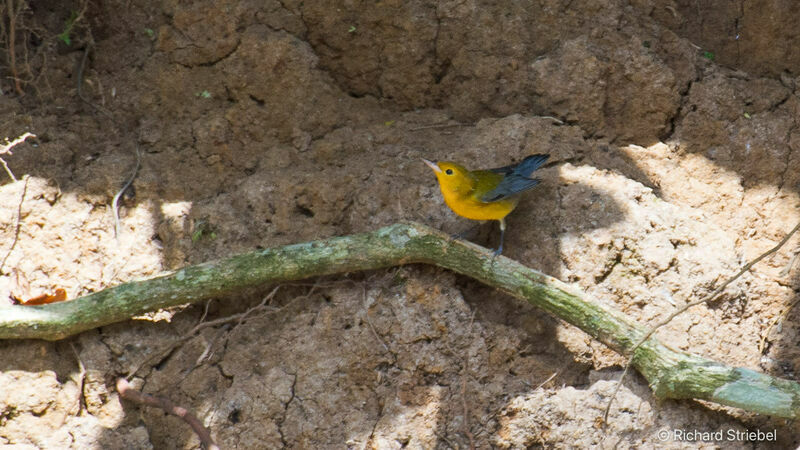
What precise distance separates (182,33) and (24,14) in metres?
0.99

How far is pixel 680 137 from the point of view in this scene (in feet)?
15.4

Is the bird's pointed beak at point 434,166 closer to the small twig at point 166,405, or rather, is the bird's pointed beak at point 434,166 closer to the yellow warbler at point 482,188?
the yellow warbler at point 482,188

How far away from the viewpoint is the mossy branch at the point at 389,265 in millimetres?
3648

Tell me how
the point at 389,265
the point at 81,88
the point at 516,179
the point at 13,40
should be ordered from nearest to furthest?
1. the point at 389,265
2. the point at 516,179
3. the point at 13,40
4. the point at 81,88

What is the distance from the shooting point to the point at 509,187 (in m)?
4.17

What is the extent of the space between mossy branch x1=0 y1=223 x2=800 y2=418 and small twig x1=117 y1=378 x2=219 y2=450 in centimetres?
37

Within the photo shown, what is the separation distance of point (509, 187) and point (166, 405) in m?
2.13

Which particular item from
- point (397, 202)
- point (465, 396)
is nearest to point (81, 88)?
point (397, 202)

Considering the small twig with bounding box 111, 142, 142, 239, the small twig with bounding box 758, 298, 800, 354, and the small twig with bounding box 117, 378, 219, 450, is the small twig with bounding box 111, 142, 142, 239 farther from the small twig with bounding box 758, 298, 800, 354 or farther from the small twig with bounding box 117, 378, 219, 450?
the small twig with bounding box 758, 298, 800, 354

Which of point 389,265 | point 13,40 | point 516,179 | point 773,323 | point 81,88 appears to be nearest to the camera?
point 773,323

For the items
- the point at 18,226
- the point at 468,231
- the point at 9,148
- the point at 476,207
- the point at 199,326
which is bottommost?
the point at 199,326

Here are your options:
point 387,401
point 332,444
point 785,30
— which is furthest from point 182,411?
point 785,30

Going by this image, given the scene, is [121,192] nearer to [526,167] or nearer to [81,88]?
[81,88]

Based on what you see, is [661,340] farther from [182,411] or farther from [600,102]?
[182,411]
